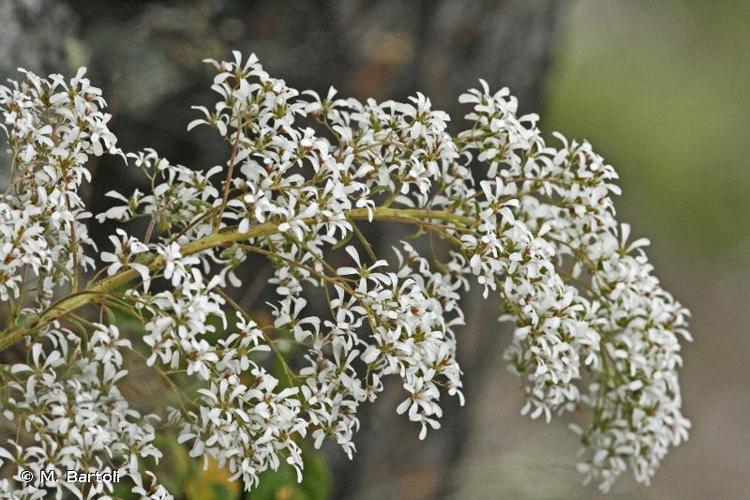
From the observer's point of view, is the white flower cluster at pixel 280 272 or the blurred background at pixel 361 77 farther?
the blurred background at pixel 361 77

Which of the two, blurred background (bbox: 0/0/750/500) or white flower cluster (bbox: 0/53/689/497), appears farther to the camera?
blurred background (bbox: 0/0/750/500)

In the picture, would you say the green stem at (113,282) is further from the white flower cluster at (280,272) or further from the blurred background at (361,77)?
the blurred background at (361,77)

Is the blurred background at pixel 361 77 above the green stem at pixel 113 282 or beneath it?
above

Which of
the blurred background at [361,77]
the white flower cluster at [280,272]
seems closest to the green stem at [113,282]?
the white flower cluster at [280,272]

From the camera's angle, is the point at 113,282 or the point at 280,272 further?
the point at 280,272

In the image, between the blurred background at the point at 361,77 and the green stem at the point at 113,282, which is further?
the blurred background at the point at 361,77

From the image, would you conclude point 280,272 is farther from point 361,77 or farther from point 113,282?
point 361,77

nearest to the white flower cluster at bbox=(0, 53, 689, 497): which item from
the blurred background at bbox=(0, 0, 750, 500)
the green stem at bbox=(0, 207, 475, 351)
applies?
the green stem at bbox=(0, 207, 475, 351)

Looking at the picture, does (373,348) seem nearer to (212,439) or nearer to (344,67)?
(212,439)

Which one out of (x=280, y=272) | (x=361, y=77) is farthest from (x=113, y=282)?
(x=361, y=77)

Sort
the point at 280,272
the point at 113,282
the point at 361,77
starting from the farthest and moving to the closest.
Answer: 1. the point at 361,77
2. the point at 280,272
3. the point at 113,282

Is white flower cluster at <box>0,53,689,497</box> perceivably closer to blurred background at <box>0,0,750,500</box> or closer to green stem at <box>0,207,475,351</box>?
green stem at <box>0,207,475,351</box>
